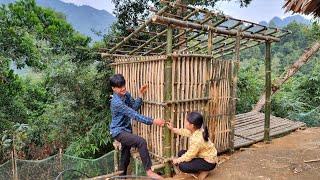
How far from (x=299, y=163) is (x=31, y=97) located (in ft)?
31.2

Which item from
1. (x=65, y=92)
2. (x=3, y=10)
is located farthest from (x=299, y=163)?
(x=3, y=10)

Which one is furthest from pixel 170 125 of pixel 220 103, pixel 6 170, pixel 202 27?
pixel 6 170

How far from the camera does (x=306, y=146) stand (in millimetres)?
7617

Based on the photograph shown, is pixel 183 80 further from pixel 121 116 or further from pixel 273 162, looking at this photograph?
pixel 273 162

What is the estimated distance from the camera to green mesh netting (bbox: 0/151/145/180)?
6277 millimetres

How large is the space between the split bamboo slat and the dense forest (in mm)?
A: 3153

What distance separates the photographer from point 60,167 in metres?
6.96

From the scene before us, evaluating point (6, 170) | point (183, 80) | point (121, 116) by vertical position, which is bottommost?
point (6, 170)

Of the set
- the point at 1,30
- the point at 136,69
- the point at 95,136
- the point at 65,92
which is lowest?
the point at 95,136

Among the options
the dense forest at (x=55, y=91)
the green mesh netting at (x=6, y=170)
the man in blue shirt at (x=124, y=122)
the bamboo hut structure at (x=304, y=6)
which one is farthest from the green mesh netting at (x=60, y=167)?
the bamboo hut structure at (x=304, y=6)

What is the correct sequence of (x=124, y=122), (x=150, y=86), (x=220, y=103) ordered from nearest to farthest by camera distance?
(x=124, y=122), (x=150, y=86), (x=220, y=103)

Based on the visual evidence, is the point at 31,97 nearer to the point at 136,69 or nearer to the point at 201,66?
the point at 136,69

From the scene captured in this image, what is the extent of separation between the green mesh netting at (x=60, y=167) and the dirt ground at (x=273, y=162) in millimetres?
1435

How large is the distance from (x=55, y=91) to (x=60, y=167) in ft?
14.1
